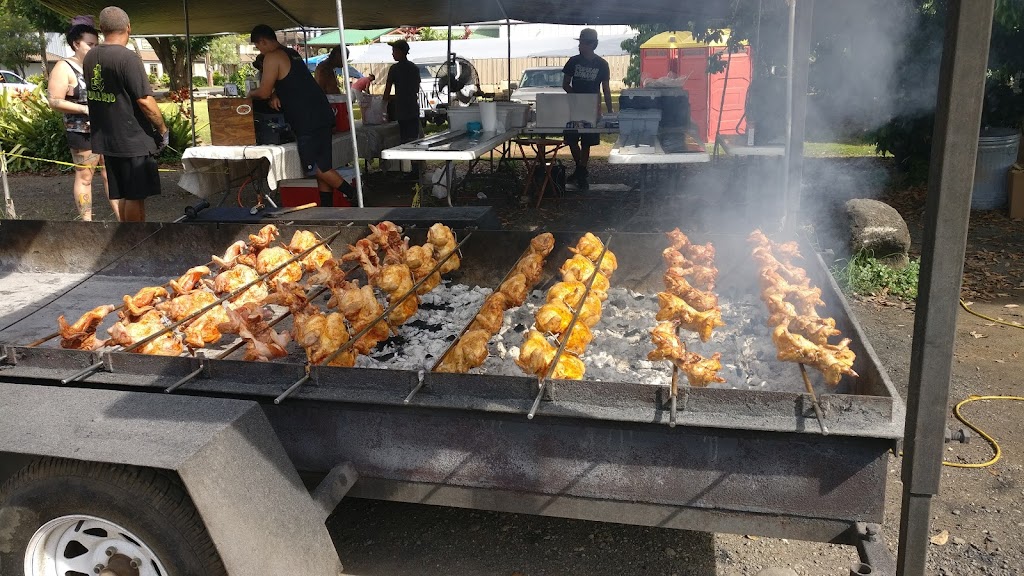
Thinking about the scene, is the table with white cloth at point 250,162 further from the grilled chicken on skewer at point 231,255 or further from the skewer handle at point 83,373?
the skewer handle at point 83,373

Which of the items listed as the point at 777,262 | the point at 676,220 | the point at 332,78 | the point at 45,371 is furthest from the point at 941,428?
the point at 332,78

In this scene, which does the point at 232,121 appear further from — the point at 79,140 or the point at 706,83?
the point at 706,83

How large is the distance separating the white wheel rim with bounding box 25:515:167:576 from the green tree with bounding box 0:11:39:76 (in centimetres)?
5587

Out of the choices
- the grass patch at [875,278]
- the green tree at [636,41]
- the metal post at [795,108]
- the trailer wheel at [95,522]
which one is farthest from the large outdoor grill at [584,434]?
the green tree at [636,41]

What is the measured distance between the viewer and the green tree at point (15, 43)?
154ft

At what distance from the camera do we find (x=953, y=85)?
6.73 ft

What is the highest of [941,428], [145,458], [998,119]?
[998,119]

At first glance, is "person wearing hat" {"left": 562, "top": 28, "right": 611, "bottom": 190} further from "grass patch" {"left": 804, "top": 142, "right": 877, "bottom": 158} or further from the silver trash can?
the silver trash can

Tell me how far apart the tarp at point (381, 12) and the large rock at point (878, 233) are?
11.4ft

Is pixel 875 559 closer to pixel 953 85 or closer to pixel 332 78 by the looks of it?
pixel 953 85

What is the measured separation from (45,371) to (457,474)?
1.96 meters

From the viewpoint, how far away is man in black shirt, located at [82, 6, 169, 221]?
7.07 meters

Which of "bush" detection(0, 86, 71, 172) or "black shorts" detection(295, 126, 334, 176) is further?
"bush" detection(0, 86, 71, 172)

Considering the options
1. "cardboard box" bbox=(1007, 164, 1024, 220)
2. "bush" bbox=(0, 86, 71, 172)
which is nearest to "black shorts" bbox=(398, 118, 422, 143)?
"bush" bbox=(0, 86, 71, 172)
